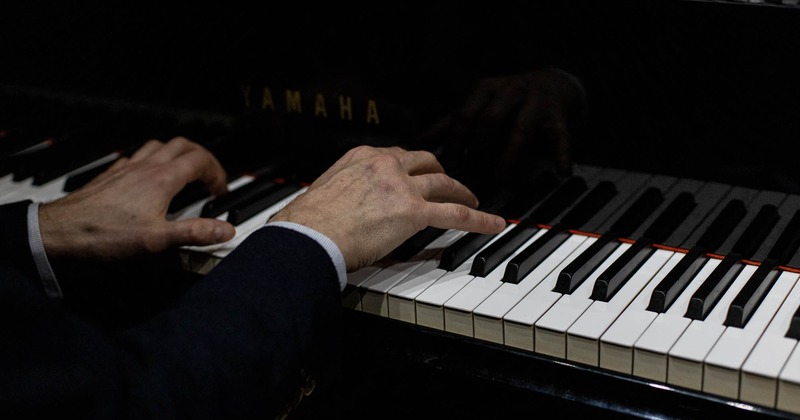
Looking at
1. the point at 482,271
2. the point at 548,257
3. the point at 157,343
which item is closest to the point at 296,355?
the point at 157,343

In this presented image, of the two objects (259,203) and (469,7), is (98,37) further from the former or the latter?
(469,7)

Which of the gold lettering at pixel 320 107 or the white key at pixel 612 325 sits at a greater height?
the gold lettering at pixel 320 107

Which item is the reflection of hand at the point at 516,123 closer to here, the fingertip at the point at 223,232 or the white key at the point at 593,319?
the white key at the point at 593,319

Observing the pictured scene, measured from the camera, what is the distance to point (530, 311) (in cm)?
136

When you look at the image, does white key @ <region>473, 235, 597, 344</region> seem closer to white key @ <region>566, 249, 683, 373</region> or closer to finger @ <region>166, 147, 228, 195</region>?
white key @ <region>566, 249, 683, 373</region>

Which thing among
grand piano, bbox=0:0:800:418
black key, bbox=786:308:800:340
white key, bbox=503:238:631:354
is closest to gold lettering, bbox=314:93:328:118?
grand piano, bbox=0:0:800:418

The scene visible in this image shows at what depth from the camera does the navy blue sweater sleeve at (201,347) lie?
1.15m

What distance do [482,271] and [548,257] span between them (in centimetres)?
13

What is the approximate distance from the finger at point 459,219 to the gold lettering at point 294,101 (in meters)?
0.49

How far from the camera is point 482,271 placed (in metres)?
1.48

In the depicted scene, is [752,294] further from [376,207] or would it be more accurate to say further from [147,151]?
[147,151]

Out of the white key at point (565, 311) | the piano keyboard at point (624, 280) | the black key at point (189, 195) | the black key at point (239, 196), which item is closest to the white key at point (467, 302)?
the piano keyboard at point (624, 280)

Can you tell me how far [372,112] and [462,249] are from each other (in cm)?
36

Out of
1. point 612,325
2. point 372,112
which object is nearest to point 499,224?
point 612,325
